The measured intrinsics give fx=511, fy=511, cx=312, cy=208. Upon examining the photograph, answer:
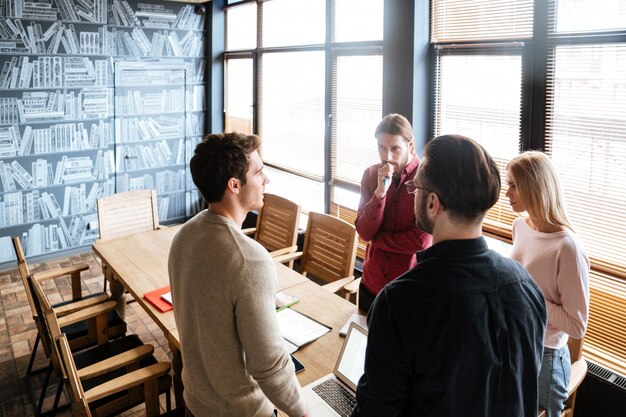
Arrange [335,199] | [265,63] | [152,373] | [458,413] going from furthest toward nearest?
1. [265,63]
2. [335,199]
3. [152,373]
4. [458,413]

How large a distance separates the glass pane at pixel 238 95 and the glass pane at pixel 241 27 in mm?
182

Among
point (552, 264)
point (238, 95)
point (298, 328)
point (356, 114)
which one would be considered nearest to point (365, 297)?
point (298, 328)

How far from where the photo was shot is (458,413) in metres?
1.07

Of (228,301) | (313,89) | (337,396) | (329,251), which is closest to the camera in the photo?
(228,301)

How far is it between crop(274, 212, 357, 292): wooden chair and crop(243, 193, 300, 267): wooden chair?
0.61 feet

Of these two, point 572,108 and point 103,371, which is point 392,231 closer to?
point 572,108

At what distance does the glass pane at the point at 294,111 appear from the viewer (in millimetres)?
4648

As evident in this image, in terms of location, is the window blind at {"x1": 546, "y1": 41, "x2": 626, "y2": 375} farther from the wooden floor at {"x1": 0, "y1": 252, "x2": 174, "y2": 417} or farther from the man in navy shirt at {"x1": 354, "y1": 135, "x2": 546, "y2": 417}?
the wooden floor at {"x1": 0, "y1": 252, "x2": 174, "y2": 417}

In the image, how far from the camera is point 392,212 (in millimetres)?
2508

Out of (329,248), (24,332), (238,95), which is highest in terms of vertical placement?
(238,95)

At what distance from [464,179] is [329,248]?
91.4 inches

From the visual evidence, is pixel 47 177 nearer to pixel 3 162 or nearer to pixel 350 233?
pixel 3 162

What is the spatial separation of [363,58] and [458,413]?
3.33m

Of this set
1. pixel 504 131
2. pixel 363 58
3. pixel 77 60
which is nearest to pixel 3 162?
pixel 77 60
